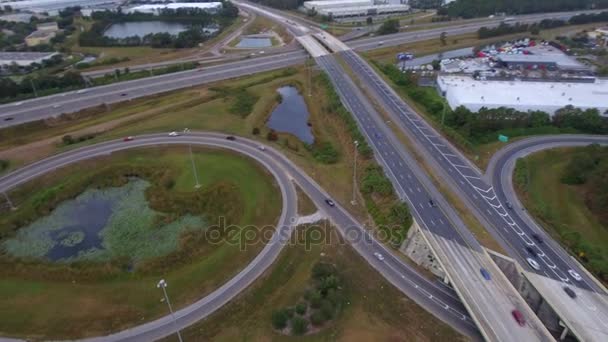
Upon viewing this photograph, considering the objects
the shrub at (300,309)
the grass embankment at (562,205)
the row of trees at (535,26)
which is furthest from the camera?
the row of trees at (535,26)

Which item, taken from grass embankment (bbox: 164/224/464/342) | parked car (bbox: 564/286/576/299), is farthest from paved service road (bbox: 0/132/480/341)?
parked car (bbox: 564/286/576/299)

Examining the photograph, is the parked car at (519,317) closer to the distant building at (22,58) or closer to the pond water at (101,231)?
the pond water at (101,231)

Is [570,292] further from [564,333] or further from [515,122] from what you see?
[515,122]

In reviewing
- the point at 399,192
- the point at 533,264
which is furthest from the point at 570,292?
the point at 399,192

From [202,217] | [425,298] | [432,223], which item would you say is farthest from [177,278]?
[432,223]

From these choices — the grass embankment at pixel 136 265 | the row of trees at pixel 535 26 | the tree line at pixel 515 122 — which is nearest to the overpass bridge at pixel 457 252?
the tree line at pixel 515 122

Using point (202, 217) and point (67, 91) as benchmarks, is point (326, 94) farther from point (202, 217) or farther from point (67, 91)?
point (67, 91)
